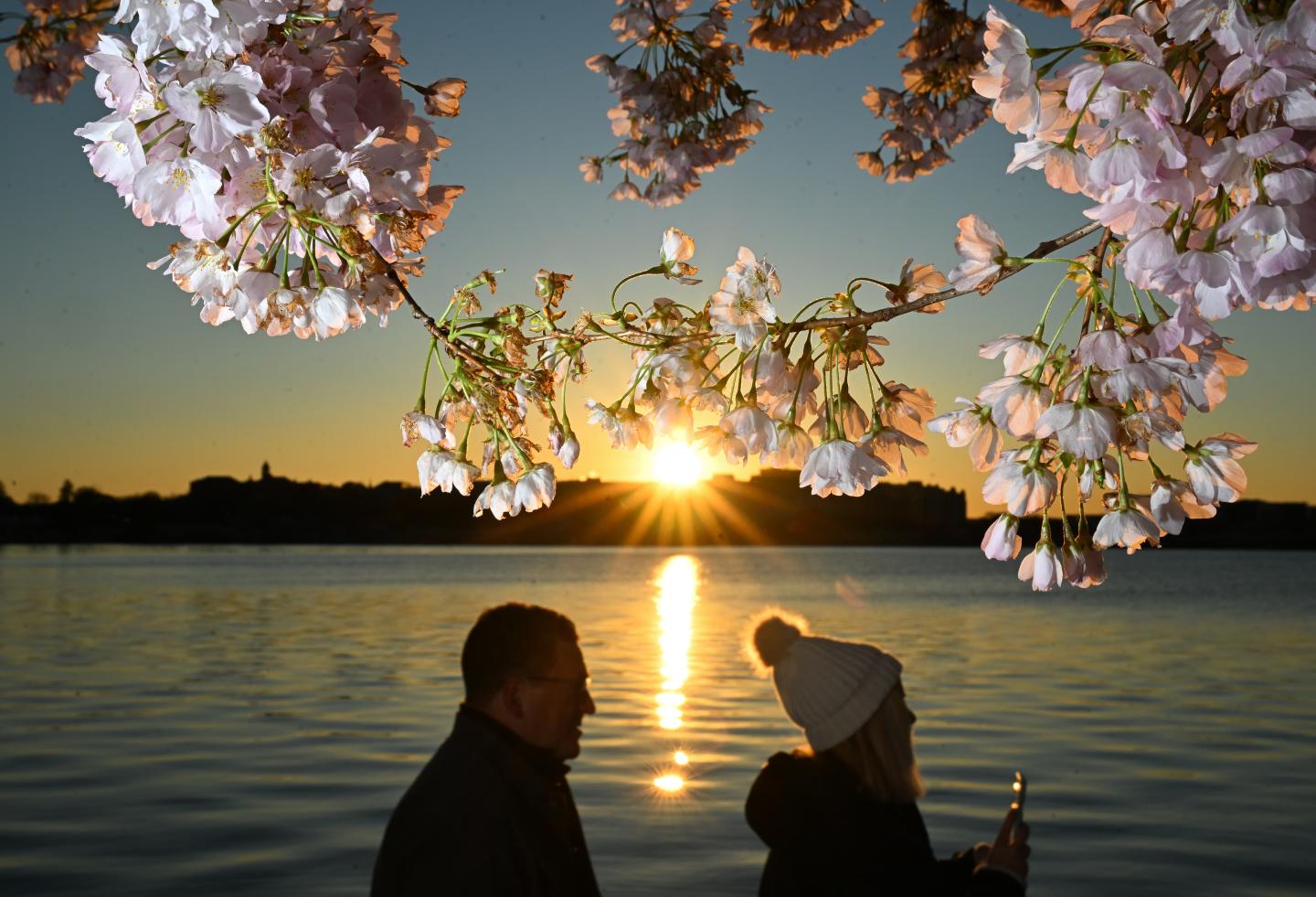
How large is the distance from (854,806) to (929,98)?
4.05 metres

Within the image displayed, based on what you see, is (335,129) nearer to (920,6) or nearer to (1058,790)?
(920,6)

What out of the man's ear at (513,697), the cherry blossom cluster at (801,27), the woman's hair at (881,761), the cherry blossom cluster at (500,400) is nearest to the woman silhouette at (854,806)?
the woman's hair at (881,761)

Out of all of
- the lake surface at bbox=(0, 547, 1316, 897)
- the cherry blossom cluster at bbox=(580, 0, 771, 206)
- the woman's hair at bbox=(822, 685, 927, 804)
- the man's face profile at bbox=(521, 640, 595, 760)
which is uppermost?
the cherry blossom cluster at bbox=(580, 0, 771, 206)

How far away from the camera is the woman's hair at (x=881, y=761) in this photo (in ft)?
14.1

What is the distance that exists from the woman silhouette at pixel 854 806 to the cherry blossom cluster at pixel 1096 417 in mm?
2133

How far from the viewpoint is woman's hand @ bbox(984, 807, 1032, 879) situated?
4188 millimetres

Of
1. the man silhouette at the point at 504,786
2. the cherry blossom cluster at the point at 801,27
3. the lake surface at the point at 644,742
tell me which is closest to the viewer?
the man silhouette at the point at 504,786

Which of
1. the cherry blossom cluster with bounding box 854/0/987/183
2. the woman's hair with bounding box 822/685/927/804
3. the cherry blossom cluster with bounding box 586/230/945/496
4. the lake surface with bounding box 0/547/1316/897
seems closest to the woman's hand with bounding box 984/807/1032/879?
the woman's hair with bounding box 822/685/927/804

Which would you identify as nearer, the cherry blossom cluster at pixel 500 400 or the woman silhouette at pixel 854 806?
the cherry blossom cluster at pixel 500 400

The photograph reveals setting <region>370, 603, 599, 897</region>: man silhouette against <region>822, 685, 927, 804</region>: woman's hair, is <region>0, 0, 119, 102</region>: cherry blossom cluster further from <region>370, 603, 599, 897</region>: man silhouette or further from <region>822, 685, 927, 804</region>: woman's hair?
<region>822, 685, 927, 804</region>: woman's hair

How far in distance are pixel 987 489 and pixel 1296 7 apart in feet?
2.58

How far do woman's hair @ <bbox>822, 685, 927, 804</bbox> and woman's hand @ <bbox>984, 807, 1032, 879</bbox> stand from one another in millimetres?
274

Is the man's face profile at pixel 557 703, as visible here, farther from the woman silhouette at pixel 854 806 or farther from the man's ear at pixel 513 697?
the woman silhouette at pixel 854 806

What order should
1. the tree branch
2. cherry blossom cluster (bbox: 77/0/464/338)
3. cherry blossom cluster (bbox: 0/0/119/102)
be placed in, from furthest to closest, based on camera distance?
cherry blossom cluster (bbox: 0/0/119/102), the tree branch, cherry blossom cluster (bbox: 77/0/464/338)
